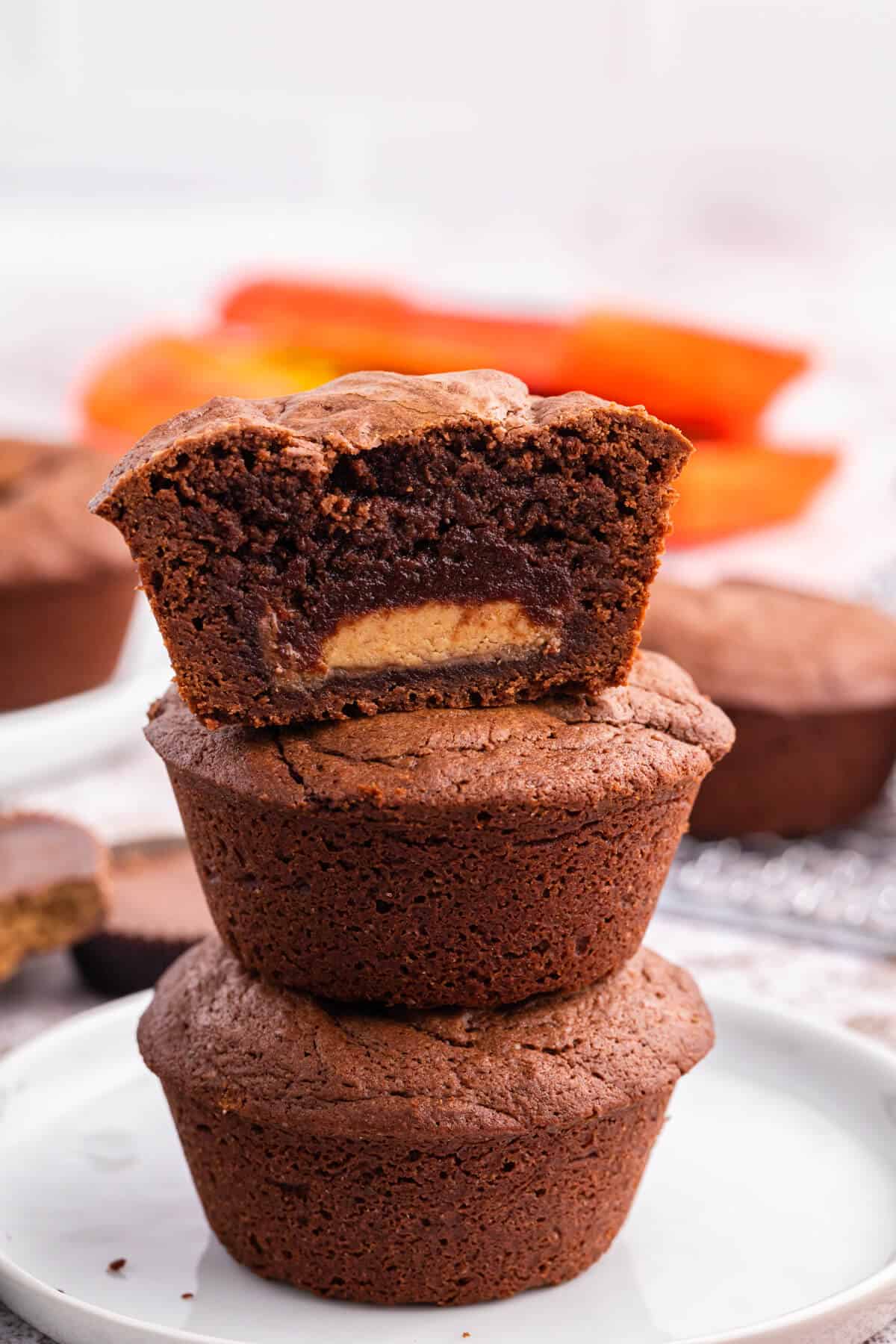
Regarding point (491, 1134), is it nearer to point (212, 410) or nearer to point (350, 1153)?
point (350, 1153)

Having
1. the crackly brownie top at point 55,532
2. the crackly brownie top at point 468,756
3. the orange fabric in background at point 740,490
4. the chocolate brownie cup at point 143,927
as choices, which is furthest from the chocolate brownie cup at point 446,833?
the orange fabric in background at point 740,490

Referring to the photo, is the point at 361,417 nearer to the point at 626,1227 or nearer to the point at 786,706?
the point at 626,1227

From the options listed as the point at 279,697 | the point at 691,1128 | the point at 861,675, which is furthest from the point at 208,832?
the point at 861,675

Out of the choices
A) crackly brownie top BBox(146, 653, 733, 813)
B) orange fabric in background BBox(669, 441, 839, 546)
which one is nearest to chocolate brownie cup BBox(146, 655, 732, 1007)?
crackly brownie top BBox(146, 653, 733, 813)

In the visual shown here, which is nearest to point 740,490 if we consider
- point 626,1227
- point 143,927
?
point 143,927

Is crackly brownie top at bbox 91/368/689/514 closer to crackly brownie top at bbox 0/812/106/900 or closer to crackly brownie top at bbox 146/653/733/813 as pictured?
crackly brownie top at bbox 146/653/733/813

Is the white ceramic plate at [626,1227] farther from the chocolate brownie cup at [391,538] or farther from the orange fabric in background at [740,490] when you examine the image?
the orange fabric in background at [740,490]
